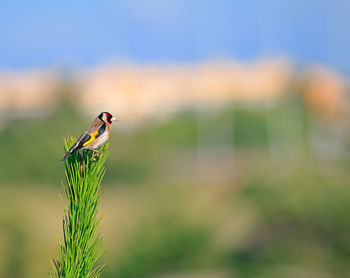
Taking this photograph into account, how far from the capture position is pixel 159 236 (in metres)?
3.97

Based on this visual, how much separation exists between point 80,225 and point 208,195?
6.53 metres

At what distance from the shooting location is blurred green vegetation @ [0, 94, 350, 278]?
421 cm

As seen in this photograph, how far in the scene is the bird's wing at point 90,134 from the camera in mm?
659

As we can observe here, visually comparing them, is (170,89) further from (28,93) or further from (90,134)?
(90,134)

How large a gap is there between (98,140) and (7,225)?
3.38m

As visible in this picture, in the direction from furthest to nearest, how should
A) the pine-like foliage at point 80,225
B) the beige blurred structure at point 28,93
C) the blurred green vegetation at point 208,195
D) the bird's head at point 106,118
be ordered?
the beige blurred structure at point 28,93 < the blurred green vegetation at point 208,195 < the bird's head at point 106,118 < the pine-like foliage at point 80,225

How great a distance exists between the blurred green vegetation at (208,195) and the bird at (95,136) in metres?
2.42

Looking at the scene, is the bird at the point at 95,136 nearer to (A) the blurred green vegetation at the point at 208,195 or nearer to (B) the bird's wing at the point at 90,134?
(B) the bird's wing at the point at 90,134

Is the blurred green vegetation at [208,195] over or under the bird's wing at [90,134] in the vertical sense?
over

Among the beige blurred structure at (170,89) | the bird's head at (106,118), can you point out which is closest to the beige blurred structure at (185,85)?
the beige blurred structure at (170,89)

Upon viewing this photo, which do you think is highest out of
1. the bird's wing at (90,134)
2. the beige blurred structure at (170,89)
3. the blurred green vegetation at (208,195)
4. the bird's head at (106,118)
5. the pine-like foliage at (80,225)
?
the beige blurred structure at (170,89)

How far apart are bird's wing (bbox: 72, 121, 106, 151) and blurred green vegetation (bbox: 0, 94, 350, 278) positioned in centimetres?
244

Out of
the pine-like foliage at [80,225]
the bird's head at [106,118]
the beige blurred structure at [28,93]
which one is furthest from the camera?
the beige blurred structure at [28,93]

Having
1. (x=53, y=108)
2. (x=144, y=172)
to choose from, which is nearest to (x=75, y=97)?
(x=53, y=108)
